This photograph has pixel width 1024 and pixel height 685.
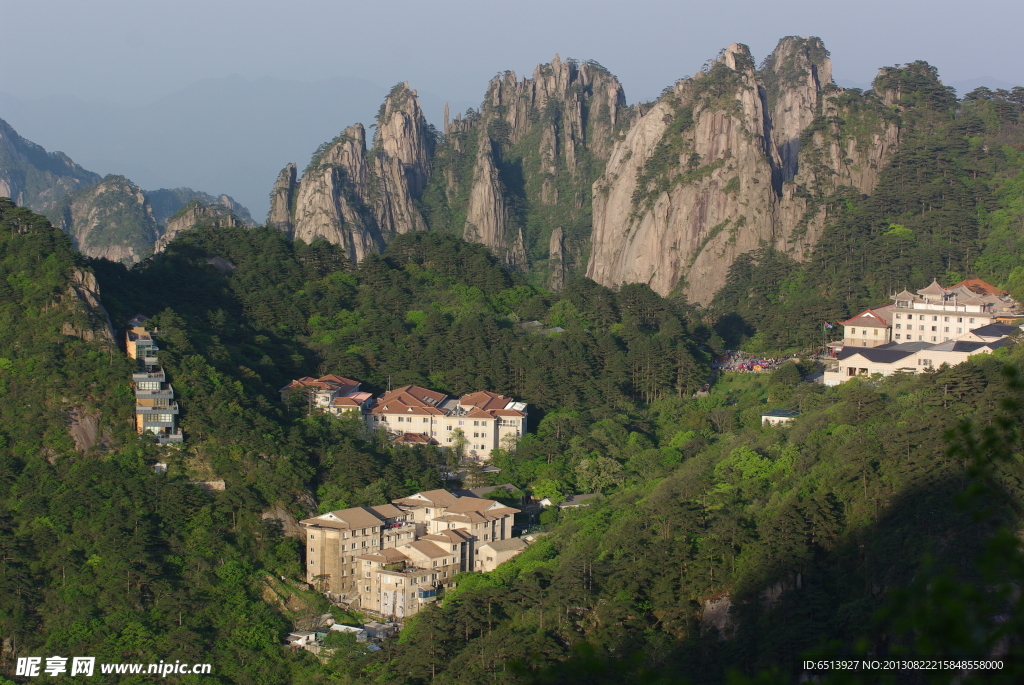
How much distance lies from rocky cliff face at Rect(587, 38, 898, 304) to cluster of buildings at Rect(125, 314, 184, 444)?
38.1 m

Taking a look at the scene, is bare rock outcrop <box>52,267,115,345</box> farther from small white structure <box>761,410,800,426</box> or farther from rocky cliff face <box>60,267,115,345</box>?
small white structure <box>761,410,800,426</box>

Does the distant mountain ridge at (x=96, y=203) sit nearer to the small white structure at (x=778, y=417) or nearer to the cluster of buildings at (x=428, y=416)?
the cluster of buildings at (x=428, y=416)

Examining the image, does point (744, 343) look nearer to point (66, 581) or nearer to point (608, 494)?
point (608, 494)

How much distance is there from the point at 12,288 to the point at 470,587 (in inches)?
687

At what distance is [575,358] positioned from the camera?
47.3m

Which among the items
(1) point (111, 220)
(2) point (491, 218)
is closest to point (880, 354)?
(2) point (491, 218)

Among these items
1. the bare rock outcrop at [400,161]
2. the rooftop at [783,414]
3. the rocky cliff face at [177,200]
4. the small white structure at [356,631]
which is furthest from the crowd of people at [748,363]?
the rocky cliff face at [177,200]

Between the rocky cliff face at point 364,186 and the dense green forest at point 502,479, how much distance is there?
36.5 m

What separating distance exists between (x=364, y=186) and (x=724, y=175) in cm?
3013

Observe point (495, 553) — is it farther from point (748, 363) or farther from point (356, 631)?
point (748, 363)

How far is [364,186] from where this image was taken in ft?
302

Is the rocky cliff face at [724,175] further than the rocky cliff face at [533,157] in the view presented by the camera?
No

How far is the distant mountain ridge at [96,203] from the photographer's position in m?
99.7

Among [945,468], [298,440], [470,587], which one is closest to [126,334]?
[298,440]
